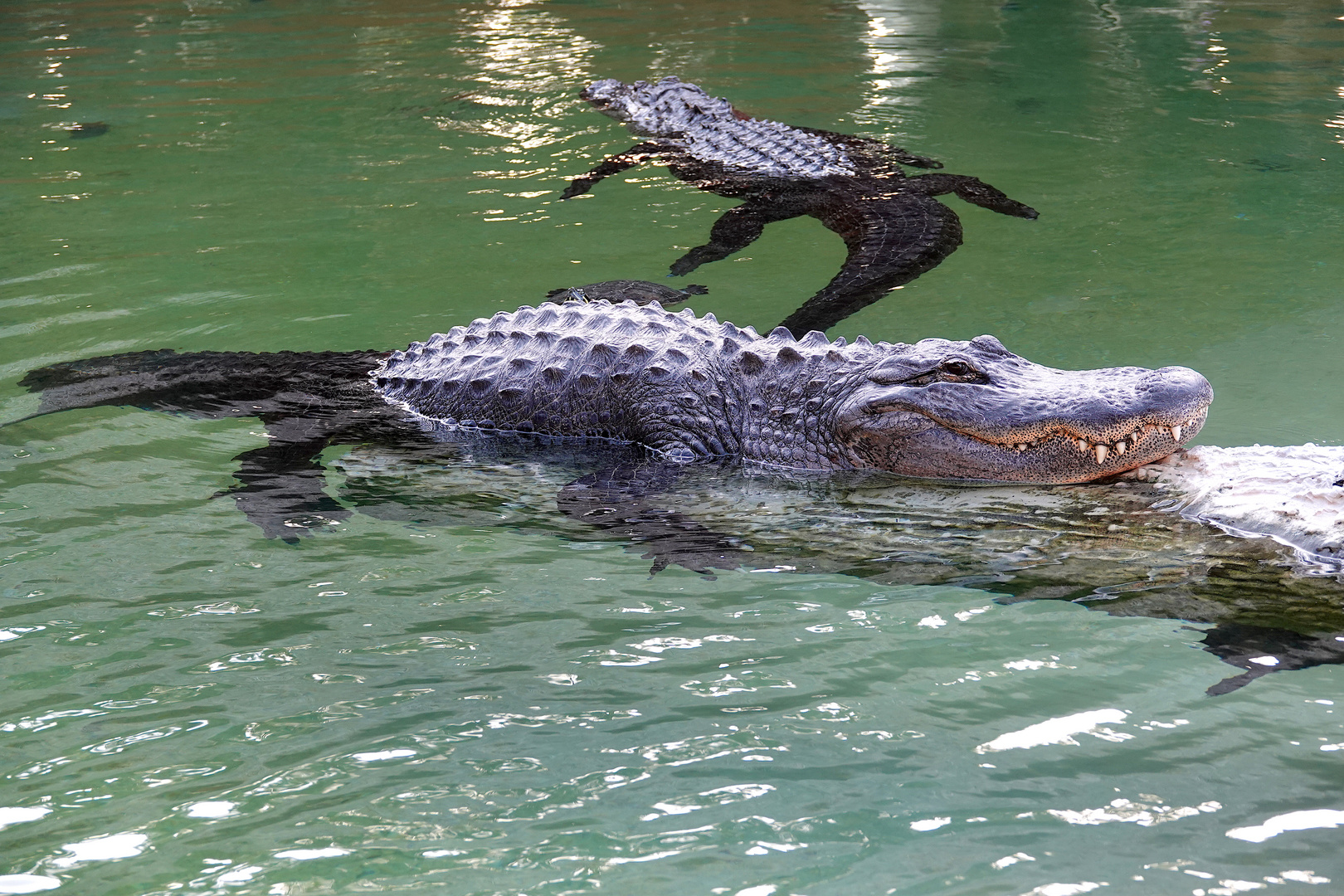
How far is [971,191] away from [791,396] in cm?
421

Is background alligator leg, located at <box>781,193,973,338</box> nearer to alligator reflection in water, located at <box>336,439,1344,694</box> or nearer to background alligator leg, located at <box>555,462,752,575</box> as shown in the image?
background alligator leg, located at <box>555,462,752,575</box>

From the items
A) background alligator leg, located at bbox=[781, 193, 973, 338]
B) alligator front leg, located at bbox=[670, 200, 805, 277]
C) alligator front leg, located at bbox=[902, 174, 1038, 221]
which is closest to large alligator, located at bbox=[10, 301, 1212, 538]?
background alligator leg, located at bbox=[781, 193, 973, 338]

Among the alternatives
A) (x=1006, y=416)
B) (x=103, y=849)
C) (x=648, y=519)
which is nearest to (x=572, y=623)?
(x=648, y=519)

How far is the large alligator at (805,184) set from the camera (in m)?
6.91

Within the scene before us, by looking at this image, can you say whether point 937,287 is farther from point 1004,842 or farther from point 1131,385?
point 1004,842

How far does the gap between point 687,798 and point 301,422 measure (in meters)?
3.27

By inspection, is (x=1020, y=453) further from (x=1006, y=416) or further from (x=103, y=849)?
(x=103, y=849)

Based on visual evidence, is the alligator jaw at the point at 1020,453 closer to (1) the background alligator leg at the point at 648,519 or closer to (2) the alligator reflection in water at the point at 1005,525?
(2) the alligator reflection in water at the point at 1005,525

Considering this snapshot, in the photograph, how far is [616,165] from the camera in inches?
368

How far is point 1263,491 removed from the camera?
142 inches

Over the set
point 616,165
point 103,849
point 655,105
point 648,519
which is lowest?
point 648,519

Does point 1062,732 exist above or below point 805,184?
below

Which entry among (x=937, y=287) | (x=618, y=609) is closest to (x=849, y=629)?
(x=618, y=609)

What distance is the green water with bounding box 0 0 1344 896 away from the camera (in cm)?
253
